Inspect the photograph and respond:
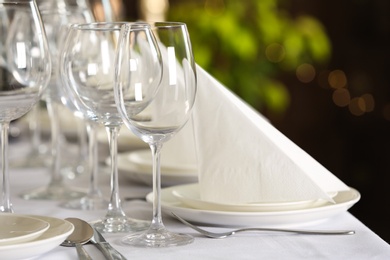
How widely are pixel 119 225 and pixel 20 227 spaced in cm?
17

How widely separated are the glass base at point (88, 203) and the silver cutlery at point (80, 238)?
8.3 inches

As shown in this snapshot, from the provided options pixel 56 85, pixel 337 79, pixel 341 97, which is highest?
pixel 56 85

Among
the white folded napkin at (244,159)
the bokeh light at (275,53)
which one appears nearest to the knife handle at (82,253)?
the white folded napkin at (244,159)

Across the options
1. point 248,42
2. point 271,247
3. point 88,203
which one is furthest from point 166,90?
point 248,42

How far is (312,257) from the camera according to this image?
0.90 m

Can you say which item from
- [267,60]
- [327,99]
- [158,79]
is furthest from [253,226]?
[327,99]

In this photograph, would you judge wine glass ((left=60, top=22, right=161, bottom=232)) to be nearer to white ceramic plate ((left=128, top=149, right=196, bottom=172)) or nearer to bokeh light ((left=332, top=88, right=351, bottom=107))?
white ceramic plate ((left=128, top=149, right=196, bottom=172))

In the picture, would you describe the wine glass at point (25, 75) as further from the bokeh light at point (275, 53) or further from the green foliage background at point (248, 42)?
the bokeh light at point (275, 53)

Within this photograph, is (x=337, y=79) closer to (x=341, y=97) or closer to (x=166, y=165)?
(x=341, y=97)

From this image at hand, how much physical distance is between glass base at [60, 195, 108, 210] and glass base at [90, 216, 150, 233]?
0.13 meters

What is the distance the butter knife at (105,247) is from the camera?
893 millimetres

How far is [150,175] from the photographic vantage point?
1384mm

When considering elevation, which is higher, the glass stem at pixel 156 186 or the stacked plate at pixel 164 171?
the glass stem at pixel 156 186

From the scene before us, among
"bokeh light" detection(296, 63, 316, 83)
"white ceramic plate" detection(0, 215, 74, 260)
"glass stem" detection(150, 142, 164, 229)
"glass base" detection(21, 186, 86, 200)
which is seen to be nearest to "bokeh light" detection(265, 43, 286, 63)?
"bokeh light" detection(296, 63, 316, 83)
